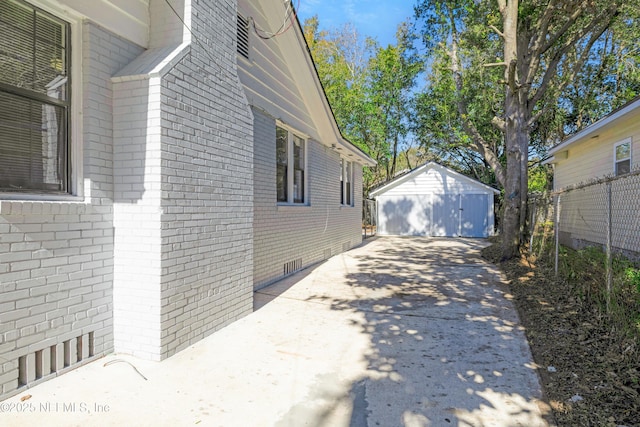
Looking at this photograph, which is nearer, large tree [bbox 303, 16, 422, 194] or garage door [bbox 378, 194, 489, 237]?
garage door [bbox 378, 194, 489, 237]

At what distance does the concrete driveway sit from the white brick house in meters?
0.34

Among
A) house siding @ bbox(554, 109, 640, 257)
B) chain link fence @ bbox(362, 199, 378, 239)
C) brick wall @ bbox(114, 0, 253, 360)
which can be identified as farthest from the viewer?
chain link fence @ bbox(362, 199, 378, 239)

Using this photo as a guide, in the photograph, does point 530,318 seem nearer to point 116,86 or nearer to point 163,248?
point 163,248

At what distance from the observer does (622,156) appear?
9164 millimetres

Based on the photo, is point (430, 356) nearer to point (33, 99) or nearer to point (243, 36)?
point (33, 99)

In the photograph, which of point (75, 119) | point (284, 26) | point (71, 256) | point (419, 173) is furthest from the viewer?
point (419, 173)

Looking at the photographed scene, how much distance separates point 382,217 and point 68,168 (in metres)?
18.8

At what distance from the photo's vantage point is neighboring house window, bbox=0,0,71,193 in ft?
9.40

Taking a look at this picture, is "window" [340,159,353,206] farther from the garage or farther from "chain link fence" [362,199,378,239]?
"chain link fence" [362,199,378,239]

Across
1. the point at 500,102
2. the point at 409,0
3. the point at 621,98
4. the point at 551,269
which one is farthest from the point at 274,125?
the point at 621,98

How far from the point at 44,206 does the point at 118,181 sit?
744 mm

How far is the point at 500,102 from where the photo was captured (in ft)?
53.5

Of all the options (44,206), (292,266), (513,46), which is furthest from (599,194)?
(44,206)

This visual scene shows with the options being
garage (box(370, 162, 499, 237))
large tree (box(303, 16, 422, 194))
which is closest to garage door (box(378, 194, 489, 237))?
garage (box(370, 162, 499, 237))
